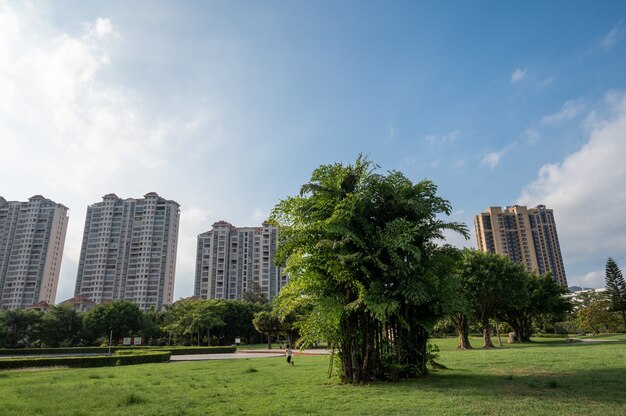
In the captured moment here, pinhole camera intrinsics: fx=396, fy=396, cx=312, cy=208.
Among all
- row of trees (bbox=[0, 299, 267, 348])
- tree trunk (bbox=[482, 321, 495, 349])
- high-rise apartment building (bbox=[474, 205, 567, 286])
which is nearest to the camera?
tree trunk (bbox=[482, 321, 495, 349])

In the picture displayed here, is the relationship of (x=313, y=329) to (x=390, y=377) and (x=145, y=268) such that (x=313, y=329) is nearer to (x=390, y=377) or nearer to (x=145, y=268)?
(x=390, y=377)

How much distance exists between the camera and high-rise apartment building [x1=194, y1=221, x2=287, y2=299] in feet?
415

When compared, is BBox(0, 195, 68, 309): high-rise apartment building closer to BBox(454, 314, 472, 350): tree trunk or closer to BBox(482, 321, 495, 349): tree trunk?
BBox(454, 314, 472, 350): tree trunk

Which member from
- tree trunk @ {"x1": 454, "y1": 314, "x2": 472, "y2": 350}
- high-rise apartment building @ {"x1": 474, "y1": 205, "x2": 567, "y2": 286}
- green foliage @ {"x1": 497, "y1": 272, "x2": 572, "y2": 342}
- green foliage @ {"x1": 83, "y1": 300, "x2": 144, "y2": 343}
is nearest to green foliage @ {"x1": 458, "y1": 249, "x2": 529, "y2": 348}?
tree trunk @ {"x1": 454, "y1": 314, "x2": 472, "y2": 350}

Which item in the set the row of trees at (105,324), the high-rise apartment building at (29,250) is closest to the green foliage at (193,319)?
the row of trees at (105,324)

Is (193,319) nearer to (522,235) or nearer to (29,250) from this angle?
(29,250)

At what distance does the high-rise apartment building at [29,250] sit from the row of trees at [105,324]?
64211 millimetres

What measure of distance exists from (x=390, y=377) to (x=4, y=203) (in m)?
150

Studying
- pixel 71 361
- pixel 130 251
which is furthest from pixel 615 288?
pixel 130 251

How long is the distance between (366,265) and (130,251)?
12543 centimetres

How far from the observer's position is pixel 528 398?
9.61m

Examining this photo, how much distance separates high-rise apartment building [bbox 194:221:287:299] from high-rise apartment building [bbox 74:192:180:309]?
10300mm

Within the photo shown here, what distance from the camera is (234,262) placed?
129m

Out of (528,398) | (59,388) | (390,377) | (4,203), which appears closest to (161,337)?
(59,388)
